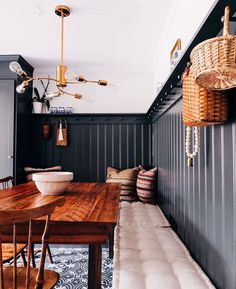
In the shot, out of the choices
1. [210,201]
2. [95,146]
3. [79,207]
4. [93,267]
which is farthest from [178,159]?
[95,146]

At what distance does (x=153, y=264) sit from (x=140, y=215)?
A: 1.32m

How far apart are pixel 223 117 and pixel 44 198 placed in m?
1.35

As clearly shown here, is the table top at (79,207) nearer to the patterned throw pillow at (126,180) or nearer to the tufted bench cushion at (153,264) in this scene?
the tufted bench cushion at (153,264)

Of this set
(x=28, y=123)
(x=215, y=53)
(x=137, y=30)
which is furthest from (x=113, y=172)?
(x=215, y=53)

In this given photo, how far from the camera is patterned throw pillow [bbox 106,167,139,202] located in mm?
3822

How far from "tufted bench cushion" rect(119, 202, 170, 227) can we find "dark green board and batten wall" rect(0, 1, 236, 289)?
0.12m

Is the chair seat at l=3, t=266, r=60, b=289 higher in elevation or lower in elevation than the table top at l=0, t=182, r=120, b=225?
lower

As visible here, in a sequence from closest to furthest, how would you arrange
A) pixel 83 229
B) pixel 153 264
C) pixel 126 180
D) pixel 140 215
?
pixel 83 229, pixel 153 264, pixel 140 215, pixel 126 180

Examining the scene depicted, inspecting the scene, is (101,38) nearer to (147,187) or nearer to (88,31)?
(88,31)

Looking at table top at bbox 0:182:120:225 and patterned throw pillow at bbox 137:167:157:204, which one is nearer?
table top at bbox 0:182:120:225

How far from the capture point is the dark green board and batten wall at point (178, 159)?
1298 millimetres

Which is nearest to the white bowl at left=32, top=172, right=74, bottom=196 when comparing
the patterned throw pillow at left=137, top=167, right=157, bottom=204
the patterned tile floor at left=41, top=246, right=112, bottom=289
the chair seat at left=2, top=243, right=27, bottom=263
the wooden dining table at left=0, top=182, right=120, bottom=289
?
the wooden dining table at left=0, top=182, right=120, bottom=289

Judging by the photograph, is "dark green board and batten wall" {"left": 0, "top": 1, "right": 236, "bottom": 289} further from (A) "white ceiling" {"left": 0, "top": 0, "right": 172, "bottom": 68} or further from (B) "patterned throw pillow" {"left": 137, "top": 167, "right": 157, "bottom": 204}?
(A) "white ceiling" {"left": 0, "top": 0, "right": 172, "bottom": 68}

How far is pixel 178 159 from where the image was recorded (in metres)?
2.39
